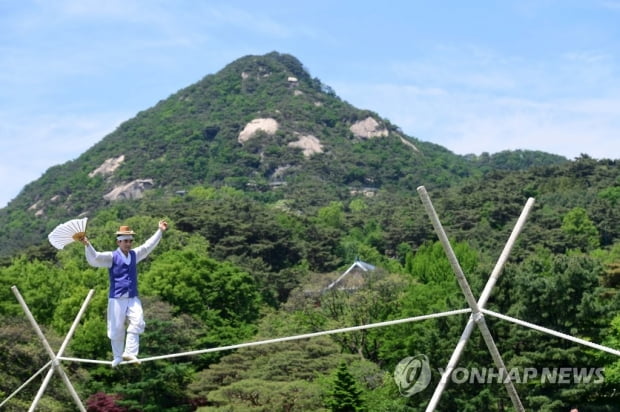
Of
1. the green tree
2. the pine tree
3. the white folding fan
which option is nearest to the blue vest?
the white folding fan

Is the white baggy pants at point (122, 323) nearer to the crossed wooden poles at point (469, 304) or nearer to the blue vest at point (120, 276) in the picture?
the blue vest at point (120, 276)

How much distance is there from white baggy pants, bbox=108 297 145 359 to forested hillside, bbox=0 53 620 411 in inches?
411

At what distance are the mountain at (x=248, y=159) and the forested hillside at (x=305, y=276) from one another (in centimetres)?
31

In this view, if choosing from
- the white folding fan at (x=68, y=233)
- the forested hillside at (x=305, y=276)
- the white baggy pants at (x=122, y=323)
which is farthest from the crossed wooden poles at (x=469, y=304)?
the forested hillside at (x=305, y=276)

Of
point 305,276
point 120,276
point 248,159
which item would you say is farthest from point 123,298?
point 248,159

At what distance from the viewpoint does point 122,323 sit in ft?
24.2

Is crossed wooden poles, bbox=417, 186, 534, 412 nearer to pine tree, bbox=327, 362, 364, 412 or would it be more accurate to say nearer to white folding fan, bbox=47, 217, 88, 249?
white folding fan, bbox=47, 217, 88, 249

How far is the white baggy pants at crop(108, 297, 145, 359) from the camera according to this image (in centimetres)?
729

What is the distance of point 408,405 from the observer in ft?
56.4

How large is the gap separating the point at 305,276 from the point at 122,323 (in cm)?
2757

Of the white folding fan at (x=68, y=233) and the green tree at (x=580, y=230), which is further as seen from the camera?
the green tree at (x=580, y=230)

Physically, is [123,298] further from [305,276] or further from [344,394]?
[305,276]

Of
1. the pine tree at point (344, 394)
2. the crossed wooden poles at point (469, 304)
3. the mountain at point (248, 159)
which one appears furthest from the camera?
the mountain at point (248, 159)

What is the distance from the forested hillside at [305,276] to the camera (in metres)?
17.1
